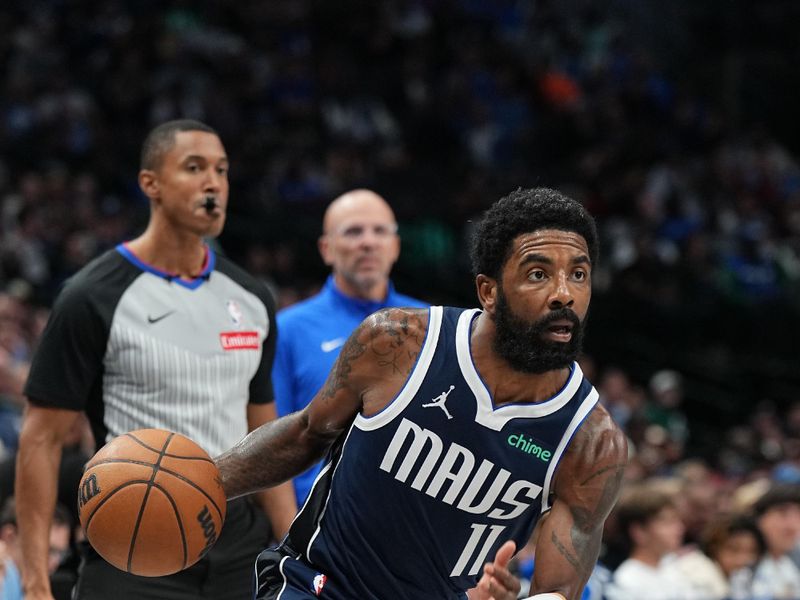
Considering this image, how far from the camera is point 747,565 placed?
318 inches

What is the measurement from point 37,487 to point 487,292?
177cm

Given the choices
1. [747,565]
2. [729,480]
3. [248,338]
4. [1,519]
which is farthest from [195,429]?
[729,480]

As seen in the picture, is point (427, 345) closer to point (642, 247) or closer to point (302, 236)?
point (302, 236)

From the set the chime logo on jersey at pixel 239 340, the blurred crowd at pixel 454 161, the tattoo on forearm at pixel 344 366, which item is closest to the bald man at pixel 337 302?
the chime logo on jersey at pixel 239 340

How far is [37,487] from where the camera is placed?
4484mm

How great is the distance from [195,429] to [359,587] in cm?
117

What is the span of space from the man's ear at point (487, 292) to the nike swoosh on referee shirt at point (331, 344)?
6.46 feet

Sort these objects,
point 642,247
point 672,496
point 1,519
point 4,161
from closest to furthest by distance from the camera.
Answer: point 1,519
point 672,496
point 4,161
point 642,247

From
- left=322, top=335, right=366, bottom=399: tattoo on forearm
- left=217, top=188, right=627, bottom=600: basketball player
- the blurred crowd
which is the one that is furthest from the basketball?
the blurred crowd

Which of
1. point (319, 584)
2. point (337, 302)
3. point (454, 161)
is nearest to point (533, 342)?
point (319, 584)

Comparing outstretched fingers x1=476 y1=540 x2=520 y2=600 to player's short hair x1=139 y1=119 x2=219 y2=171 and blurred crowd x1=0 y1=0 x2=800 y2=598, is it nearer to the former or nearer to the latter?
player's short hair x1=139 y1=119 x2=219 y2=171

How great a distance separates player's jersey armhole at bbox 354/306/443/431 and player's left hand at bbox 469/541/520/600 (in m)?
0.56

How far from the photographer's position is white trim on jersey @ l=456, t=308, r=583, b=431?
3.74 m

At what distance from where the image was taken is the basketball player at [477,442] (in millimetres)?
3713
